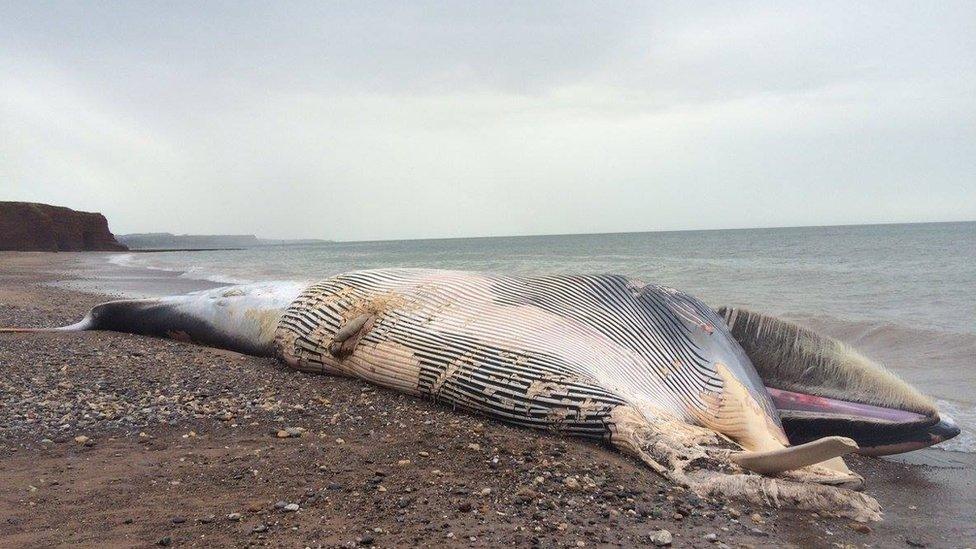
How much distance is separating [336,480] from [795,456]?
2524 millimetres

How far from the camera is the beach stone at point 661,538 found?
3.15m

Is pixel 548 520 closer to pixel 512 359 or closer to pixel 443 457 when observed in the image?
pixel 443 457

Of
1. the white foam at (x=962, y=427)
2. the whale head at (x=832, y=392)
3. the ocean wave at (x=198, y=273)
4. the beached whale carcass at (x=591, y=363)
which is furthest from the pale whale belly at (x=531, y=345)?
the ocean wave at (x=198, y=273)

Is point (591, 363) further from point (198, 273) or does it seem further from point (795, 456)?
point (198, 273)

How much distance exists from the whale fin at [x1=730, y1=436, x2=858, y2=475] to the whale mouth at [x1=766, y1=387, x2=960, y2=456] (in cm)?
151

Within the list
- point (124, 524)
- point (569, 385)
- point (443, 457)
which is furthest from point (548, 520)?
point (124, 524)

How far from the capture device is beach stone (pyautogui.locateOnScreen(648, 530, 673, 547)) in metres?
3.15

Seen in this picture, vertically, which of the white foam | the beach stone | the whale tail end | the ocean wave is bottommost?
the white foam

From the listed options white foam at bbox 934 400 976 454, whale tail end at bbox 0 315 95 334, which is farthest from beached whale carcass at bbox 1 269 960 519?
whale tail end at bbox 0 315 95 334

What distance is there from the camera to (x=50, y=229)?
64.1 metres

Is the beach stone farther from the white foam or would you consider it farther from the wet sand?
the white foam

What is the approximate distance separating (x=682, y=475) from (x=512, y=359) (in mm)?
1386

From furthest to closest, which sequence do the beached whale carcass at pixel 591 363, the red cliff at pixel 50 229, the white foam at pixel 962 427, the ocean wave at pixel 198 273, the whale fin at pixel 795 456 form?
the red cliff at pixel 50 229 → the ocean wave at pixel 198 273 → the white foam at pixel 962 427 → the beached whale carcass at pixel 591 363 → the whale fin at pixel 795 456

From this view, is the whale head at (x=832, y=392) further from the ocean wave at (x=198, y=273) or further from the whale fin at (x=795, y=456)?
the ocean wave at (x=198, y=273)
